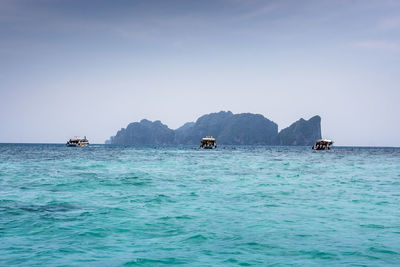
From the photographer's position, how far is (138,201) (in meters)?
15.0

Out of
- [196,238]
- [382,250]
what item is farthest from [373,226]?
[196,238]

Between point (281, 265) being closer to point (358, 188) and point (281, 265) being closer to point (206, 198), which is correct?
point (206, 198)

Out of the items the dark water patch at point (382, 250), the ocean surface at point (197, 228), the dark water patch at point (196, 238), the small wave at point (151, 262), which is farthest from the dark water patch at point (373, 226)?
the small wave at point (151, 262)

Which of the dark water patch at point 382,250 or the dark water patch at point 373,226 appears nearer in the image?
the dark water patch at point 382,250

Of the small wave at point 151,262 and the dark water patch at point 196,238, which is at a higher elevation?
the dark water patch at point 196,238

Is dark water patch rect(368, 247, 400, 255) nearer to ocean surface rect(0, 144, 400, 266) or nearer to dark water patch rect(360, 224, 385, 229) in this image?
ocean surface rect(0, 144, 400, 266)

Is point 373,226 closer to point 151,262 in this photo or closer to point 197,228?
point 197,228

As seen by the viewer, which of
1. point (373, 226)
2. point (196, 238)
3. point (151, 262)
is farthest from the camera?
point (373, 226)

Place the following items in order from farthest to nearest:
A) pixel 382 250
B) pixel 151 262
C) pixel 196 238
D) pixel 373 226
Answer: pixel 373 226
pixel 196 238
pixel 382 250
pixel 151 262

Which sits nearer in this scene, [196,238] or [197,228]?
[196,238]

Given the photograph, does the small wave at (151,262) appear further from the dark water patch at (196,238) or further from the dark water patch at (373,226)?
the dark water patch at (373,226)

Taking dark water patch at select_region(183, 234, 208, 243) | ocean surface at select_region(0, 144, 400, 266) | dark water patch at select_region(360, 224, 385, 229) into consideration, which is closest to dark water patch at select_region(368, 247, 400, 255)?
ocean surface at select_region(0, 144, 400, 266)

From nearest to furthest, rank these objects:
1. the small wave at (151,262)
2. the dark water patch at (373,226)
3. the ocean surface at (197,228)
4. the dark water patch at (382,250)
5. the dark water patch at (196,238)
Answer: the small wave at (151,262) → the ocean surface at (197,228) → the dark water patch at (382,250) → the dark water patch at (196,238) → the dark water patch at (373,226)

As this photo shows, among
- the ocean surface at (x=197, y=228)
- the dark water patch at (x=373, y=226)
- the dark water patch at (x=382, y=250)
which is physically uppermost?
the ocean surface at (x=197, y=228)
